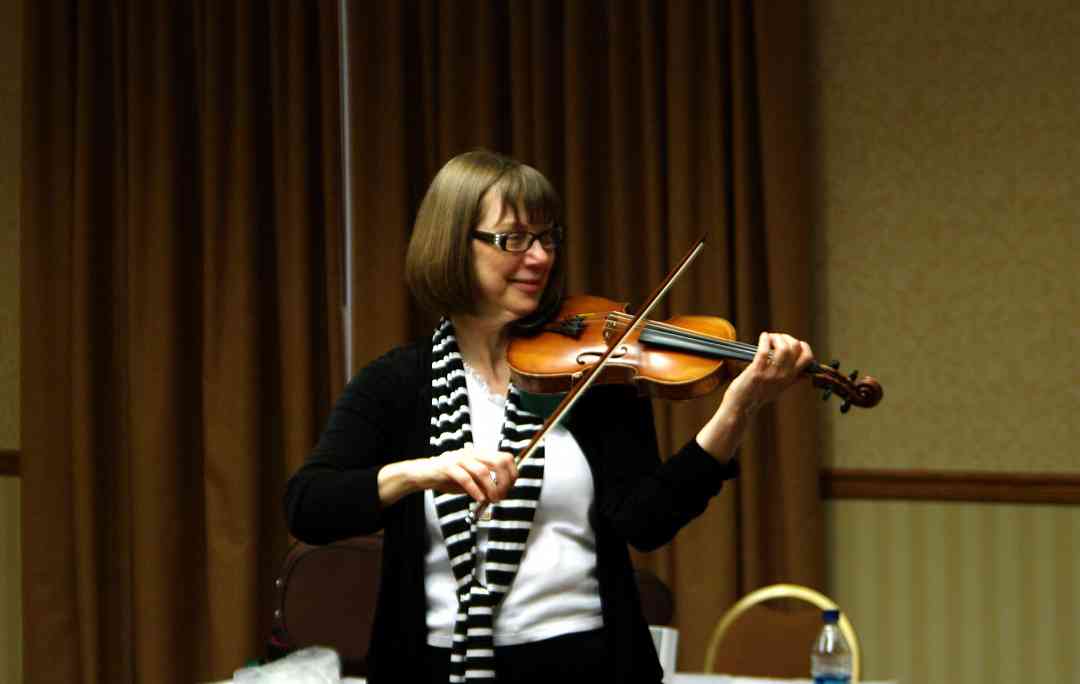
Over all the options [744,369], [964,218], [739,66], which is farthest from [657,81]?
[744,369]

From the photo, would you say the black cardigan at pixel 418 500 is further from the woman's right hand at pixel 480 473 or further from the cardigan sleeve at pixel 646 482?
the woman's right hand at pixel 480 473

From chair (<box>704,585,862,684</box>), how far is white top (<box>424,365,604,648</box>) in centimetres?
105

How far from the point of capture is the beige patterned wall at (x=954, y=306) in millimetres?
3436

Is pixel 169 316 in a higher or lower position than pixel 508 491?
higher

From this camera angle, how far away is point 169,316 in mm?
3715

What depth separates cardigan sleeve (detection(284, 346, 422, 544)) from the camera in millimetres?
1654

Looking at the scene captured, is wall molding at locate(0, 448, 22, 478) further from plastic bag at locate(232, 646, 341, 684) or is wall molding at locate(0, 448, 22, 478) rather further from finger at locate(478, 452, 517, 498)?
finger at locate(478, 452, 517, 498)

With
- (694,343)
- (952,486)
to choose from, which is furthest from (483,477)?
(952,486)

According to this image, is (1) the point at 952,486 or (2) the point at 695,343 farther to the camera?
(1) the point at 952,486

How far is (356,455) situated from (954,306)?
225cm

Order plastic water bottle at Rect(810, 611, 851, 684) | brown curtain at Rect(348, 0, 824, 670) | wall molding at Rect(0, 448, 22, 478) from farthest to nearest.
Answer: wall molding at Rect(0, 448, 22, 478) → brown curtain at Rect(348, 0, 824, 670) → plastic water bottle at Rect(810, 611, 851, 684)

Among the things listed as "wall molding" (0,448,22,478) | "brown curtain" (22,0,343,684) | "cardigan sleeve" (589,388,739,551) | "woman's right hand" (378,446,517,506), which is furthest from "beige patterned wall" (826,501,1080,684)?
"wall molding" (0,448,22,478)

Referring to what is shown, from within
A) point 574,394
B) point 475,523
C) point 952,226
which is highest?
point 952,226

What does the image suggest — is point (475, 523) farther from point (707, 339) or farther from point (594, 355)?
point (707, 339)
